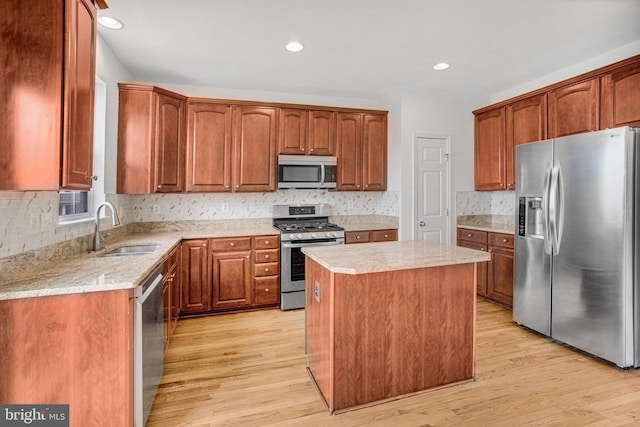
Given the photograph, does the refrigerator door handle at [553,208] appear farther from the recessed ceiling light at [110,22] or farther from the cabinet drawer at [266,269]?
the recessed ceiling light at [110,22]

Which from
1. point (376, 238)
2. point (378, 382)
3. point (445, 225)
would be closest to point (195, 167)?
point (376, 238)

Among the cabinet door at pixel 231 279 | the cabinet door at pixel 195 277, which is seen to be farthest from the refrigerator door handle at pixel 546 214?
the cabinet door at pixel 195 277

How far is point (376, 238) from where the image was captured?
13.8 ft

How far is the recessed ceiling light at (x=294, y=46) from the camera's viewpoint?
2883mm

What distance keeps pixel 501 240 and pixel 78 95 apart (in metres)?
4.05

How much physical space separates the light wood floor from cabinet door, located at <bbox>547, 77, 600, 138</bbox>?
208 cm

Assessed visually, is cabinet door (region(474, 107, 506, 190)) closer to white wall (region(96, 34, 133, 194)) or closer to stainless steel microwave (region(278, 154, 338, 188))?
stainless steel microwave (region(278, 154, 338, 188))

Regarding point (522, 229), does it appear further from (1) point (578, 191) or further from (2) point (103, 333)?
(2) point (103, 333)

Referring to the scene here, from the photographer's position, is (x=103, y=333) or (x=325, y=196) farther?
(x=325, y=196)

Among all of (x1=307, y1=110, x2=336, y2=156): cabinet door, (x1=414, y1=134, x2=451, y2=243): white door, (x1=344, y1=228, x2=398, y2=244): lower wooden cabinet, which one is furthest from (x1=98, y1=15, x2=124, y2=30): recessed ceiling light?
(x1=414, y1=134, x2=451, y2=243): white door

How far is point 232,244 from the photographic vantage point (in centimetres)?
366

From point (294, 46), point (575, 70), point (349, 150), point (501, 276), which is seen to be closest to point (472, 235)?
point (501, 276)

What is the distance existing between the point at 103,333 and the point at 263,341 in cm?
159

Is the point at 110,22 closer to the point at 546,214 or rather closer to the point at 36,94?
the point at 36,94
